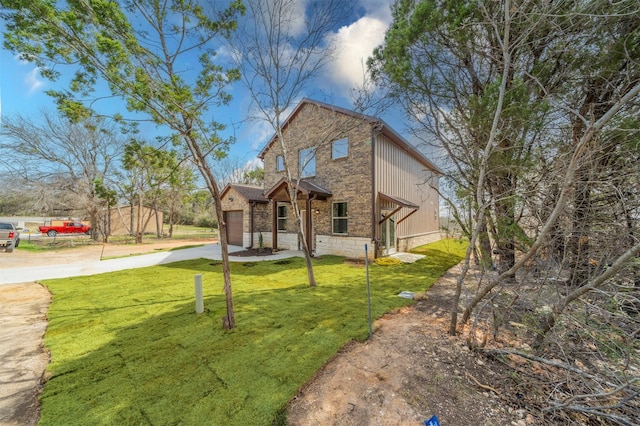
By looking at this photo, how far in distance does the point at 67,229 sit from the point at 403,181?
32.0 meters

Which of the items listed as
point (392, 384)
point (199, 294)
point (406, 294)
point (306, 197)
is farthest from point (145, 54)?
point (306, 197)

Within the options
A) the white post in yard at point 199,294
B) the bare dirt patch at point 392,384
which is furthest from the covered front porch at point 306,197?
the bare dirt patch at point 392,384

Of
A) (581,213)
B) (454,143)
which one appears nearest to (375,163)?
(454,143)

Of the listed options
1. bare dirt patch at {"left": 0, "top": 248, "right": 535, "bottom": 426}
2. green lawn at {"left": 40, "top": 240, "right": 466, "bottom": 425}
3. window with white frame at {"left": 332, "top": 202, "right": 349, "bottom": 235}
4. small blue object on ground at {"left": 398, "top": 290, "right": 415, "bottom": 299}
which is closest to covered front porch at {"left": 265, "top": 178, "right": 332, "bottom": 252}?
window with white frame at {"left": 332, "top": 202, "right": 349, "bottom": 235}

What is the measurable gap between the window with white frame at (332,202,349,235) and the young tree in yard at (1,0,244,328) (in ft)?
25.6

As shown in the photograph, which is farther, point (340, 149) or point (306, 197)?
point (340, 149)

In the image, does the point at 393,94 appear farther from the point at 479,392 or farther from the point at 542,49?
the point at 479,392

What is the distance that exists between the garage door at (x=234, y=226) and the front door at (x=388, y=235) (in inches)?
377

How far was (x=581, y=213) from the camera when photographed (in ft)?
10.0

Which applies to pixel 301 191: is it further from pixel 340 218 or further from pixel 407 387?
pixel 407 387

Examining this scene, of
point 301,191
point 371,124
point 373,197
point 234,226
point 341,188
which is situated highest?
point 371,124

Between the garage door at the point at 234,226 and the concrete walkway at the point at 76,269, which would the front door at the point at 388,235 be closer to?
the concrete walkway at the point at 76,269

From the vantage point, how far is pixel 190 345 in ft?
12.5

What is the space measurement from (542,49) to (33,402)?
30.2ft
